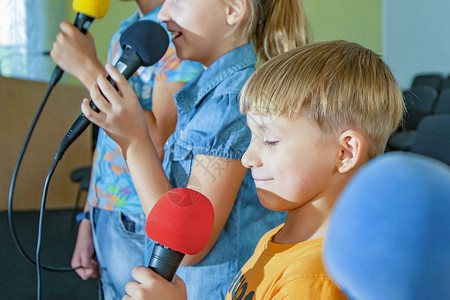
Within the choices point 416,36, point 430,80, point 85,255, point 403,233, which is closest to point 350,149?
point 403,233

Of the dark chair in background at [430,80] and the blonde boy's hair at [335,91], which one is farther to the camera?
the dark chair in background at [430,80]

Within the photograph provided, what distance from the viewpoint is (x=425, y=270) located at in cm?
18

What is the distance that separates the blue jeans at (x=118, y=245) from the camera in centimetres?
82

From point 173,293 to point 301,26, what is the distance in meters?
0.52

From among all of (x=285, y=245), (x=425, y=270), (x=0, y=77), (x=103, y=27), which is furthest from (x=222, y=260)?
(x=0, y=77)

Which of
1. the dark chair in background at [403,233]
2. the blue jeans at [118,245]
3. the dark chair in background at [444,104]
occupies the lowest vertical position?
the dark chair in background at [444,104]

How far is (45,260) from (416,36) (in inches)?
160

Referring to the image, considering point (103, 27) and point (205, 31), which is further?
Answer: point (103, 27)

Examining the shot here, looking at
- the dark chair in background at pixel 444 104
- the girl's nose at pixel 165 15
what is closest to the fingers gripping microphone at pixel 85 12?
the girl's nose at pixel 165 15

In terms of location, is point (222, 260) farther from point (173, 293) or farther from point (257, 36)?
point (257, 36)

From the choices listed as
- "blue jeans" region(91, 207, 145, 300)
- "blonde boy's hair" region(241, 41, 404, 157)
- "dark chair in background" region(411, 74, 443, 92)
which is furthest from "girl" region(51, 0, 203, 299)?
"dark chair in background" region(411, 74, 443, 92)

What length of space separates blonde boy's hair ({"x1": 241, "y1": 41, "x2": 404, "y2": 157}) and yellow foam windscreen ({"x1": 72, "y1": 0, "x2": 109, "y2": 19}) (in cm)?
32

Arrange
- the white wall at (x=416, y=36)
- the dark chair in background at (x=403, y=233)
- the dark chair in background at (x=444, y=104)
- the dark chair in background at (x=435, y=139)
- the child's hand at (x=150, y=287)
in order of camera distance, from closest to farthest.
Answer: the dark chair in background at (x=403, y=233)
the child's hand at (x=150, y=287)
the dark chair in background at (x=435, y=139)
the dark chair in background at (x=444, y=104)
the white wall at (x=416, y=36)

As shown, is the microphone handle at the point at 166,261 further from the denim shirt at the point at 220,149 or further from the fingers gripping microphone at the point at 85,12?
the fingers gripping microphone at the point at 85,12
